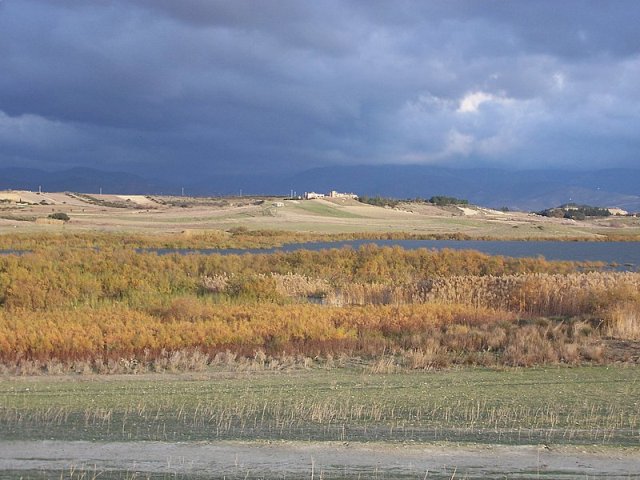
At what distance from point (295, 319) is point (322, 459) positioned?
11506 millimetres

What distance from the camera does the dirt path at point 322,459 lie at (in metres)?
6.98

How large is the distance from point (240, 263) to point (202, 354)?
2412 centimetres

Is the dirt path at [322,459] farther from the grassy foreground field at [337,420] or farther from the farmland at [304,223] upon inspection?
the farmland at [304,223]

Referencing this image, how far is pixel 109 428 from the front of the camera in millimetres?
8930

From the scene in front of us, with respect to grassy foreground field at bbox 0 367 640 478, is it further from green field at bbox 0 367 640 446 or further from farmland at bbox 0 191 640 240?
farmland at bbox 0 191 640 240

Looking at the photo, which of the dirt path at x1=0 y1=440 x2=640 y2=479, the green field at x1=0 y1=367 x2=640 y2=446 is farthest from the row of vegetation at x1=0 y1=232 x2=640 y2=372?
the dirt path at x1=0 y1=440 x2=640 y2=479

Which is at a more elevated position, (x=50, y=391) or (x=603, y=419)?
(x=603, y=419)

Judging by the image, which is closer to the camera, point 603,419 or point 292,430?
point 292,430

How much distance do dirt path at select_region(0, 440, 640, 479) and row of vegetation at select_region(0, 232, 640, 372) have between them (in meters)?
6.29

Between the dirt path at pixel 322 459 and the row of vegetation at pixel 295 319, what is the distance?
629cm

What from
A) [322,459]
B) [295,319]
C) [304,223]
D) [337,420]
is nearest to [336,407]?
[337,420]

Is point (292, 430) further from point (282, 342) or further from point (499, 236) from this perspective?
point (499, 236)

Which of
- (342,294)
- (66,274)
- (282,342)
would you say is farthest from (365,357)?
(66,274)

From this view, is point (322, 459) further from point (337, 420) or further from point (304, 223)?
point (304, 223)
